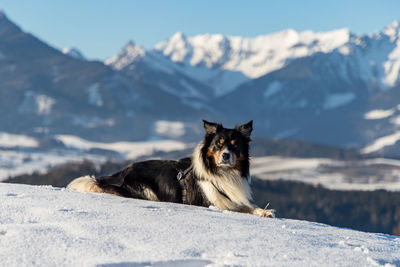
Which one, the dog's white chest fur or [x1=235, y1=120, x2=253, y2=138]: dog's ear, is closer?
the dog's white chest fur

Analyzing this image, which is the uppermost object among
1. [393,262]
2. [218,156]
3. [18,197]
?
[218,156]

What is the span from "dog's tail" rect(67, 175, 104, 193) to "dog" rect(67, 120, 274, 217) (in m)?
0.04

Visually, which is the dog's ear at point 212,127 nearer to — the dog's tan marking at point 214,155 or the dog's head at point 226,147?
the dog's head at point 226,147

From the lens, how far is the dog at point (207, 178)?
14.8 meters

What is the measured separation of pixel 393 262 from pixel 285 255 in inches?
79.3

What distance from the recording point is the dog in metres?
14.8

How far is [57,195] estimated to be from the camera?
44.8 feet

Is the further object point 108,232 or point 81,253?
point 108,232

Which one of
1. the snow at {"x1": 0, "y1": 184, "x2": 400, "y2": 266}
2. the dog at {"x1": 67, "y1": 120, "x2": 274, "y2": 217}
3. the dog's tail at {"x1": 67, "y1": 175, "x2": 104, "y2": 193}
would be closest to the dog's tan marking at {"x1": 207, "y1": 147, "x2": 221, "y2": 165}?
the dog at {"x1": 67, "y1": 120, "x2": 274, "y2": 217}

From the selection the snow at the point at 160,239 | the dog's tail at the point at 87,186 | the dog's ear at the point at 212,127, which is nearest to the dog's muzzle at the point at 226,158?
the dog's ear at the point at 212,127

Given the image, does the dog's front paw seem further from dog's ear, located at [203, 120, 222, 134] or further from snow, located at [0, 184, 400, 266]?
dog's ear, located at [203, 120, 222, 134]

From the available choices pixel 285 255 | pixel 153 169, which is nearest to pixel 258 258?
pixel 285 255

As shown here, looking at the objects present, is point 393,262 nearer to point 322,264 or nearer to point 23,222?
point 322,264

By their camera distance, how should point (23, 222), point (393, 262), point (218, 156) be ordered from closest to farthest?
point (393, 262) < point (23, 222) < point (218, 156)
